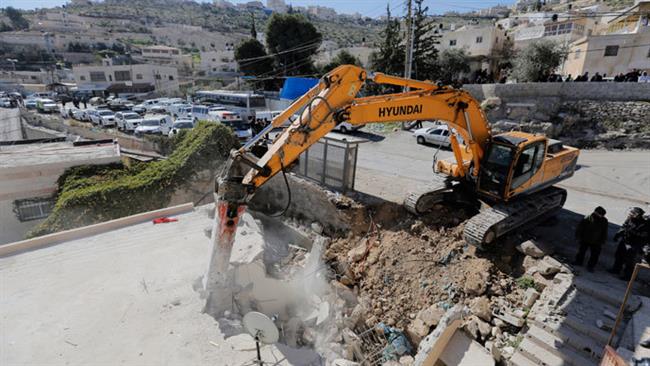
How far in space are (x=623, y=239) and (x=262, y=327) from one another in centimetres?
682

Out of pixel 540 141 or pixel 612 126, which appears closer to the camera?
pixel 540 141

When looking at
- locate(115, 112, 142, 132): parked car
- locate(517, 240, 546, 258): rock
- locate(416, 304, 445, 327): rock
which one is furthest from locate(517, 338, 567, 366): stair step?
locate(115, 112, 142, 132): parked car

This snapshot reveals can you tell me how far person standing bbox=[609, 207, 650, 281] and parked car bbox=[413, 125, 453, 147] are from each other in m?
11.0

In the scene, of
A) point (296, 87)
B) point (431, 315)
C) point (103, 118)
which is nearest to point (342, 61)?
point (296, 87)

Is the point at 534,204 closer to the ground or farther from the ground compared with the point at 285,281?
farther from the ground

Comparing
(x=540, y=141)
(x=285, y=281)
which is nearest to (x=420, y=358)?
(x=285, y=281)

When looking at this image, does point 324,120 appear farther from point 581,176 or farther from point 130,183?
point 581,176

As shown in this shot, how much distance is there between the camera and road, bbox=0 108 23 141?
79.8 feet

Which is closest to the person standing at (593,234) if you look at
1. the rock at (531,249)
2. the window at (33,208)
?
the rock at (531,249)

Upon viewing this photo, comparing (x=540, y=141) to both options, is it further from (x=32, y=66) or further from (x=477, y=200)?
(x=32, y=66)

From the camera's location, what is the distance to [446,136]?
17094 millimetres

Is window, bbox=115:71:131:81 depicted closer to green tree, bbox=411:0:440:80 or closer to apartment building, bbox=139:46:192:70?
apartment building, bbox=139:46:192:70

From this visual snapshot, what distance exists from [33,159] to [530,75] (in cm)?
2891

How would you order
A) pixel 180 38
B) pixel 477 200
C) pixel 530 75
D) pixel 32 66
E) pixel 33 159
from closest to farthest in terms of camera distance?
pixel 477 200 < pixel 33 159 < pixel 530 75 < pixel 32 66 < pixel 180 38
